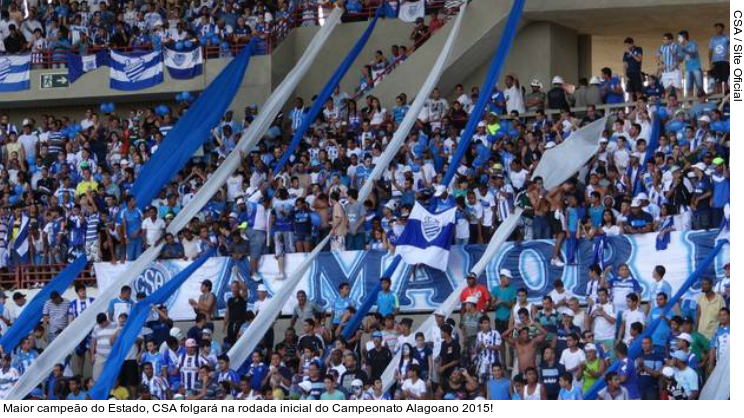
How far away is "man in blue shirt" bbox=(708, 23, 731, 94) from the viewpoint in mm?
22328

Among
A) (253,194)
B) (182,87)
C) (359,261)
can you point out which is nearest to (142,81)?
(182,87)

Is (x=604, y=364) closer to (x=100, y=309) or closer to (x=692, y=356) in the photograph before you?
(x=692, y=356)

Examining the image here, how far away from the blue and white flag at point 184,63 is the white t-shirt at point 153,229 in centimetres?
626

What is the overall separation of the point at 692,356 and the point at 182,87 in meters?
14.0

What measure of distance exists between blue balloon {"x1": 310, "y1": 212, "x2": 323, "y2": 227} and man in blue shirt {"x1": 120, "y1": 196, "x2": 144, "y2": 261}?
8.50 feet

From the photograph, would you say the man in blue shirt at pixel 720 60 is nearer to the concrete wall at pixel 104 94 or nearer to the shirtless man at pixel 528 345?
the shirtless man at pixel 528 345

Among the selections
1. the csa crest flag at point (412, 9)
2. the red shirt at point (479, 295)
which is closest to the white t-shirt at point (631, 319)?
the red shirt at point (479, 295)

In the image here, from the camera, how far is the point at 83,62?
28328mm

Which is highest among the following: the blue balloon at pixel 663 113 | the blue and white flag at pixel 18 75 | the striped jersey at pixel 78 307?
the blue and white flag at pixel 18 75

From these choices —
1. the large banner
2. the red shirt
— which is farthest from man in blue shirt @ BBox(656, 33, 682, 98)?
the red shirt

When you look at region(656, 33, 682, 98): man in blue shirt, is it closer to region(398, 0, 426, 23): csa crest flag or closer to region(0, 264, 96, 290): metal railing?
region(398, 0, 426, 23): csa crest flag

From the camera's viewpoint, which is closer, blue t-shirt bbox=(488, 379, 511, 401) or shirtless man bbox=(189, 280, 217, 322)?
blue t-shirt bbox=(488, 379, 511, 401)

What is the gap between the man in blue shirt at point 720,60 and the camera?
22.3 meters

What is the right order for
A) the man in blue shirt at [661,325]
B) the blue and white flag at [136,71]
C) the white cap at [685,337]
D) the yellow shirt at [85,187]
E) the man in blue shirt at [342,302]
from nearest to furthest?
1. the white cap at [685,337]
2. the man in blue shirt at [661,325]
3. the man in blue shirt at [342,302]
4. the yellow shirt at [85,187]
5. the blue and white flag at [136,71]
